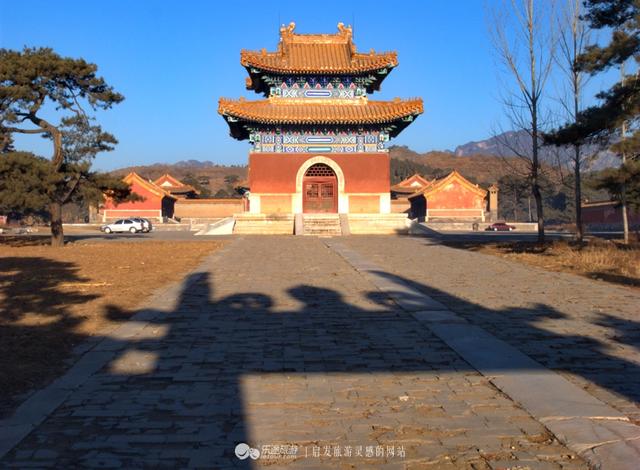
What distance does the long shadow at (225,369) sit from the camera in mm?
3539

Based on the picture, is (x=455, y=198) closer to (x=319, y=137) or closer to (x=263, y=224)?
(x=319, y=137)

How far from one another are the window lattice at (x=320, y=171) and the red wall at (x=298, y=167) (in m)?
0.69

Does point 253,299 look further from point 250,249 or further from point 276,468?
point 250,249

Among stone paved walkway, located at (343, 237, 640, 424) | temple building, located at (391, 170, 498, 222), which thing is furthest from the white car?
stone paved walkway, located at (343, 237, 640, 424)

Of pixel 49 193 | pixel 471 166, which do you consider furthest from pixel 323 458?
pixel 471 166

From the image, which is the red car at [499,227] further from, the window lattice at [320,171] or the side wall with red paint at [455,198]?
the window lattice at [320,171]

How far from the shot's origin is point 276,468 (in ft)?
10.6

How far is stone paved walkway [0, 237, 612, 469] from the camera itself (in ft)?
11.1

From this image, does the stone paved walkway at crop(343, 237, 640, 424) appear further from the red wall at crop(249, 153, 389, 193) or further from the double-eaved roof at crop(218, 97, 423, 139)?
the red wall at crop(249, 153, 389, 193)

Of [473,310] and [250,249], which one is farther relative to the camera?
[250,249]

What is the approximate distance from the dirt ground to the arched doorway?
1750cm

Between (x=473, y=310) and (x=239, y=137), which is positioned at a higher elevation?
(x=239, y=137)

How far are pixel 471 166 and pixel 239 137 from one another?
93.9 meters

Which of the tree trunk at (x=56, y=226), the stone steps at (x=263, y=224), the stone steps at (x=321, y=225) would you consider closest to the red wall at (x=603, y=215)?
the stone steps at (x=321, y=225)
